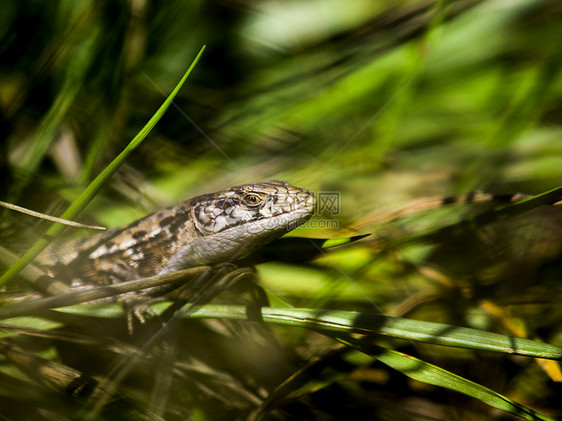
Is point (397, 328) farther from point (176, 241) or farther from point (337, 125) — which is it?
point (337, 125)

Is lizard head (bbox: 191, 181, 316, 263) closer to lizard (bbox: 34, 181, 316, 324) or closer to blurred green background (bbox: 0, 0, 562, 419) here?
lizard (bbox: 34, 181, 316, 324)

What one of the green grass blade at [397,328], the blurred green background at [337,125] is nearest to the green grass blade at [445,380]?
the green grass blade at [397,328]

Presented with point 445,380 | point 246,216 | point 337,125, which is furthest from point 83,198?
point 337,125

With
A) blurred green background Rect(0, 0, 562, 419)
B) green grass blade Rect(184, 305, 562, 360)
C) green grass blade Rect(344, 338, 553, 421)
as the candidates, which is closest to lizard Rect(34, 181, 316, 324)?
blurred green background Rect(0, 0, 562, 419)

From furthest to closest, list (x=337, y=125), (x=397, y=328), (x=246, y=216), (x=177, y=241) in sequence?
(x=337, y=125) < (x=177, y=241) < (x=246, y=216) < (x=397, y=328)

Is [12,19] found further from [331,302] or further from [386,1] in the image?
[331,302]

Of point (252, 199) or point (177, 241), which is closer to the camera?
point (252, 199)
